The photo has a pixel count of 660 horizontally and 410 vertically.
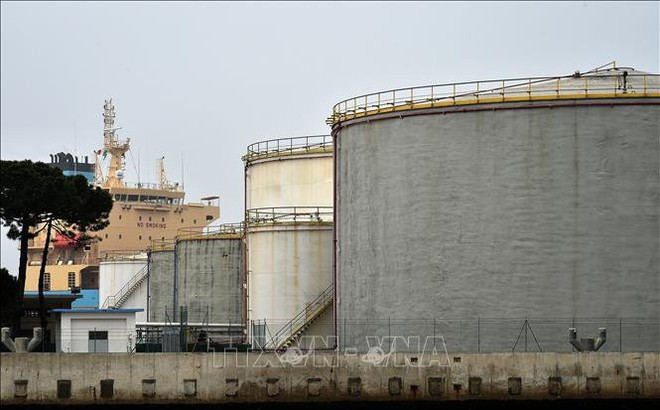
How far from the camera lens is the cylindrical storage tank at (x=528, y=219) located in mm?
54125

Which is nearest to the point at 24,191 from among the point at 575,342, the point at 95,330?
the point at 95,330

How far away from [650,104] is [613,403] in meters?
12.1

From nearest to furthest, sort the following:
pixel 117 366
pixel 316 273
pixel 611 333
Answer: pixel 117 366 → pixel 611 333 → pixel 316 273

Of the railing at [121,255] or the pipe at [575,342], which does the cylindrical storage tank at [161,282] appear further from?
the pipe at [575,342]

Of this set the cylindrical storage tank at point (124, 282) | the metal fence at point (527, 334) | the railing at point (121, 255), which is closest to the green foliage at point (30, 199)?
the metal fence at point (527, 334)

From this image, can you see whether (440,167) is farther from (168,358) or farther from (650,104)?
(168,358)

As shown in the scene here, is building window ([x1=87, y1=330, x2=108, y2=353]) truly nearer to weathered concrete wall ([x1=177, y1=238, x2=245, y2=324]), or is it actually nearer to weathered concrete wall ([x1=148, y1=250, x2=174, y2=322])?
weathered concrete wall ([x1=177, y1=238, x2=245, y2=324])

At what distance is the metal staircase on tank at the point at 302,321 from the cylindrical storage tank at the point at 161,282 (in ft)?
82.5

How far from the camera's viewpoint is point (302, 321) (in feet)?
225

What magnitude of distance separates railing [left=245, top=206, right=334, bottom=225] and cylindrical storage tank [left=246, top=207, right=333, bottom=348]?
0.07 m

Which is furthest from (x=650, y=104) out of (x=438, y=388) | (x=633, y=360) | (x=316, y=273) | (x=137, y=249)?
(x=137, y=249)

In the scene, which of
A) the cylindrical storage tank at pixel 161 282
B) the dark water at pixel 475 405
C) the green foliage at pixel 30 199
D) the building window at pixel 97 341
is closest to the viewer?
the dark water at pixel 475 405

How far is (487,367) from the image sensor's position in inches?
1980

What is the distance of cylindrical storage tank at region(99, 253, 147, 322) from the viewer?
111 m
